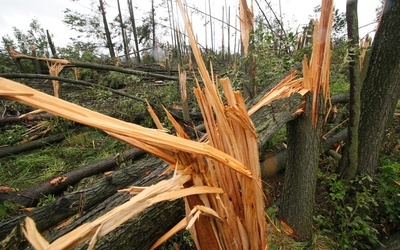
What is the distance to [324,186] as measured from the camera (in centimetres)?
254

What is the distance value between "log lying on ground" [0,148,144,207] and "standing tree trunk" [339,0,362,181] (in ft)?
8.54

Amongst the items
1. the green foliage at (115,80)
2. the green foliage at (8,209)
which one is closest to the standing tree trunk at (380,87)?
the green foliage at (8,209)

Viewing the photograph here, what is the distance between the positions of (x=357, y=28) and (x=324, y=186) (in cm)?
162

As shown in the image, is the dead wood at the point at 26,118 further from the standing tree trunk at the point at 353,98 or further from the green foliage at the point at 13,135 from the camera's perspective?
the standing tree trunk at the point at 353,98

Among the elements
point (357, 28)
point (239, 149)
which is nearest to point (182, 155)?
point (239, 149)

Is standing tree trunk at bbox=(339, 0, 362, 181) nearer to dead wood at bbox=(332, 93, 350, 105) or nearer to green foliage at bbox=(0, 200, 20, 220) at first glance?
dead wood at bbox=(332, 93, 350, 105)

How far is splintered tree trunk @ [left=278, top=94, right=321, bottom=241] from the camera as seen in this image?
166cm

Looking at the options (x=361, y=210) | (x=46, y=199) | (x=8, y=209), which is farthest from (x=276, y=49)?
(x=8, y=209)

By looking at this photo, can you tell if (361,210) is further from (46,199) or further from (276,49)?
(46,199)

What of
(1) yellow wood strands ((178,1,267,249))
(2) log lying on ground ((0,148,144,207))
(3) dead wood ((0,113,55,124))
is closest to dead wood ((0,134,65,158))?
(3) dead wood ((0,113,55,124))

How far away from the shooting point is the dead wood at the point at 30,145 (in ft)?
12.1

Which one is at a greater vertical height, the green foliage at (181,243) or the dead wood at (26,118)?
the dead wood at (26,118)

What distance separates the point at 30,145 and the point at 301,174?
167 inches

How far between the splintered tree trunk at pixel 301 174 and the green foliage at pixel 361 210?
1.01 ft
